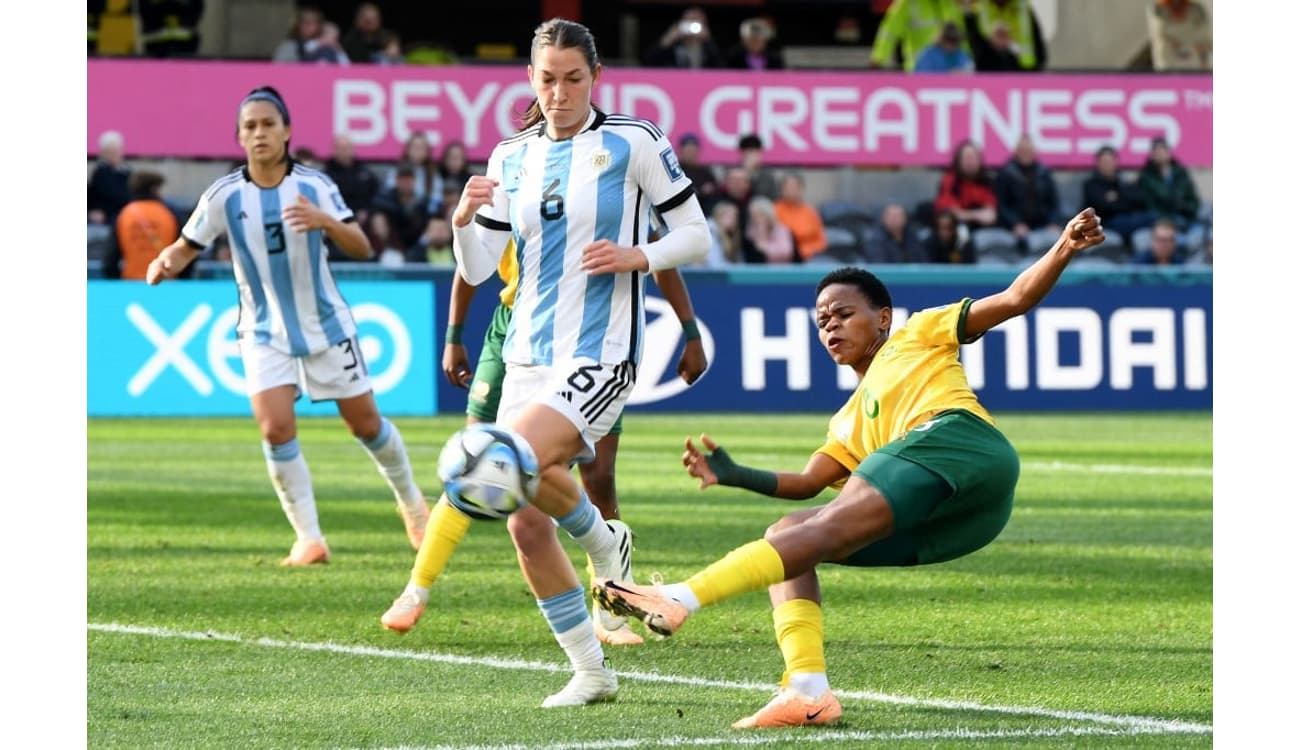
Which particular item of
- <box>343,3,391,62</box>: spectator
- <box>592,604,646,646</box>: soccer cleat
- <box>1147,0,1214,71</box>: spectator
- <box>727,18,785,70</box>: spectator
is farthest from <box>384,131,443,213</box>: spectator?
<box>592,604,646,646</box>: soccer cleat

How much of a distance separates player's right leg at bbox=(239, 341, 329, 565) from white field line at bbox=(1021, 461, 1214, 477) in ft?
20.8

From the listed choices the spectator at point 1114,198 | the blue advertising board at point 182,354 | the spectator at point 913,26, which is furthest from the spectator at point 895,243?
the blue advertising board at point 182,354

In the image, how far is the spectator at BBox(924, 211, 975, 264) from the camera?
67.7ft

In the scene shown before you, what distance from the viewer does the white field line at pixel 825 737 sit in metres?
5.17

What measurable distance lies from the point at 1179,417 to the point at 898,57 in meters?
6.69

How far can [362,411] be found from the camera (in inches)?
371

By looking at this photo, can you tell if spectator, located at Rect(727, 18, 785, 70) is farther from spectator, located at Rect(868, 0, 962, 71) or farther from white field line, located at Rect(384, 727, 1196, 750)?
white field line, located at Rect(384, 727, 1196, 750)

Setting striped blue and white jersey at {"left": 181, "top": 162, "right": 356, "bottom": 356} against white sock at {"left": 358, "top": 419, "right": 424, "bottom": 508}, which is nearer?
striped blue and white jersey at {"left": 181, "top": 162, "right": 356, "bottom": 356}

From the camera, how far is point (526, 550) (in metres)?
5.97

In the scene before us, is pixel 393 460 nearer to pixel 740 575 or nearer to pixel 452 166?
pixel 740 575

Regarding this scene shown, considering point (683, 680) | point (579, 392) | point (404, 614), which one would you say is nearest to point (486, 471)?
point (579, 392)

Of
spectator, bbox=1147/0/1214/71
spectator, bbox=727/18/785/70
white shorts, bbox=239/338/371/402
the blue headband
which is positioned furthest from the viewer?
spectator, bbox=1147/0/1214/71

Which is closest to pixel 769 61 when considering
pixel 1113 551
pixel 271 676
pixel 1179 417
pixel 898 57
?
pixel 898 57

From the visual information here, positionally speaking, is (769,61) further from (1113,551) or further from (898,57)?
(1113,551)
